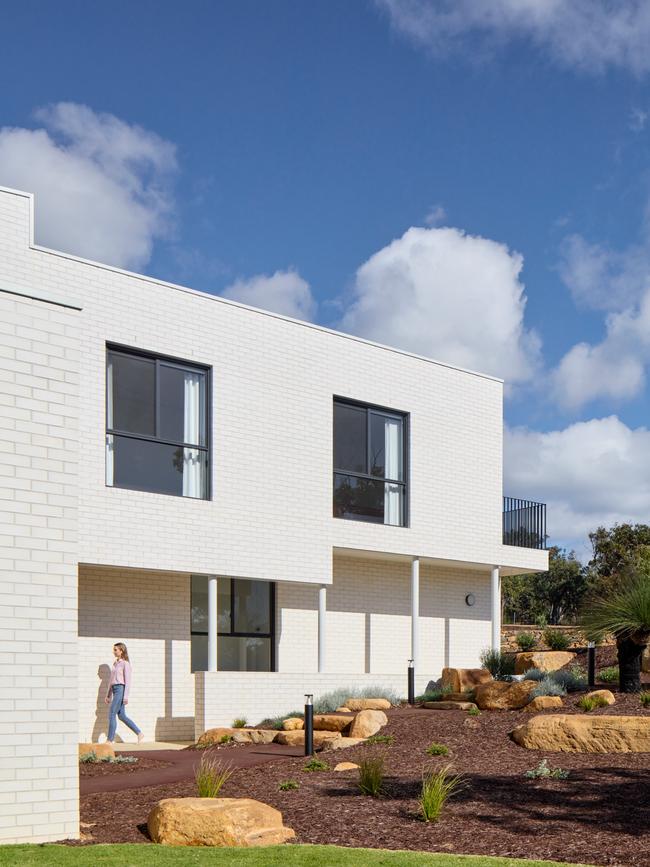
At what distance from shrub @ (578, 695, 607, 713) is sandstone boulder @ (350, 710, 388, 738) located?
9.03ft

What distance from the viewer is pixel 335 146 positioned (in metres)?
20.4

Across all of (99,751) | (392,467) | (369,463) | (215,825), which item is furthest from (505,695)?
(215,825)

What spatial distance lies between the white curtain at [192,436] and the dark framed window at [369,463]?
3411 mm

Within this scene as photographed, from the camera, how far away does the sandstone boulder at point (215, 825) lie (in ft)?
26.4

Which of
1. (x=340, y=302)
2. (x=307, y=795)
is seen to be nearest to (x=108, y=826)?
(x=307, y=795)

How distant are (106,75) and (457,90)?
6715 millimetres

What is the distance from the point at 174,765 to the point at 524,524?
1280cm

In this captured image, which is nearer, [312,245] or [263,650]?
[263,650]

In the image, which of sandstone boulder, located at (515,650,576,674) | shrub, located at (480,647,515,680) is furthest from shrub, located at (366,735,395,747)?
sandstone boulder, located at (515,650,576,674)

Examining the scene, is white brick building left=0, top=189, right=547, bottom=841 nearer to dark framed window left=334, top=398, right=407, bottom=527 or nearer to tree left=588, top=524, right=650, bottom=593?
dark framed window left=334, top=398, right=407, bottom=527

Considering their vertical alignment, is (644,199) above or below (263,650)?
above

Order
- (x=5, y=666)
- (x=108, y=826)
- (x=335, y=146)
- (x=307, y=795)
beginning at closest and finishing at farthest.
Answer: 1. (x=5, y=666)
2. (x=108, y=826)
3. (x=307, y=795)
4. (x=335, y=146)

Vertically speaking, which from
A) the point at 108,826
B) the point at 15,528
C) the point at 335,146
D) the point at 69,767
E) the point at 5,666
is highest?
the point at 335,146

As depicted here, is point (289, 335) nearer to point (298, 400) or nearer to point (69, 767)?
point (298, 400)
